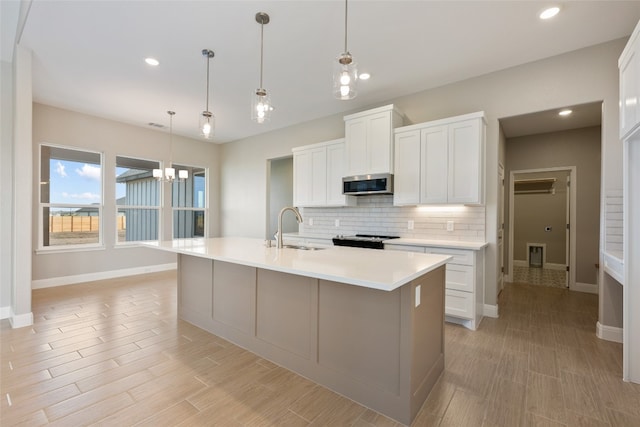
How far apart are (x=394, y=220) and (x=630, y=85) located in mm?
2714

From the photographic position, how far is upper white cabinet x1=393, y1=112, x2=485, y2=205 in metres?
3.32

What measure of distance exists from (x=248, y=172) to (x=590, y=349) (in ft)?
20.3

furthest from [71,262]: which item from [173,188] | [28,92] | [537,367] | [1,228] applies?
[537,367]

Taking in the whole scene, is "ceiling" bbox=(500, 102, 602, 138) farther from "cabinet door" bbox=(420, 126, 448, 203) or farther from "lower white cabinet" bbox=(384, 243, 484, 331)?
"lower white cabinet" bbox=(384, 243, 484, 331)

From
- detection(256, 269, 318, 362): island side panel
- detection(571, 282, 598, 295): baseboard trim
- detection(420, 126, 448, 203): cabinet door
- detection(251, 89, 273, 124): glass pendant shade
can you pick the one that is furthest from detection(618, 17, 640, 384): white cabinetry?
detection(571, 282, 598, 295): baseboard trim

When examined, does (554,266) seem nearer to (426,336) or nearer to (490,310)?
(490,310)

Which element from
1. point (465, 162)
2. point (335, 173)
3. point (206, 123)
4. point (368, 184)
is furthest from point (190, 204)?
point (465, 162)

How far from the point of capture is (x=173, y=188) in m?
6.52

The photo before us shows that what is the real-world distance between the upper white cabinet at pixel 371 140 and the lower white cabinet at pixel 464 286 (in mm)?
1356

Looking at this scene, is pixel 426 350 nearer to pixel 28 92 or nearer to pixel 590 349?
pixel 590 349

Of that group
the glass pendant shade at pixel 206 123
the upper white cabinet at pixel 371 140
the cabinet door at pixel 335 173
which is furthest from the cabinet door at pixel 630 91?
the glass pendant shade at pixel 206 123

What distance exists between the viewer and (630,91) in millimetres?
Answer: 2127

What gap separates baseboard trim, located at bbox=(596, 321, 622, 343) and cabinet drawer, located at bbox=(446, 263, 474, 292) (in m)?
1.26

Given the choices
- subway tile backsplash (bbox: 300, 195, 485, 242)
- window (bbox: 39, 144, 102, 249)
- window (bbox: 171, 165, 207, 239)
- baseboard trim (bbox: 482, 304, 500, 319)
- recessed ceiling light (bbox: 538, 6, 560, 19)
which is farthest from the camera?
window (bbox: 171, 165, 207, 239)
